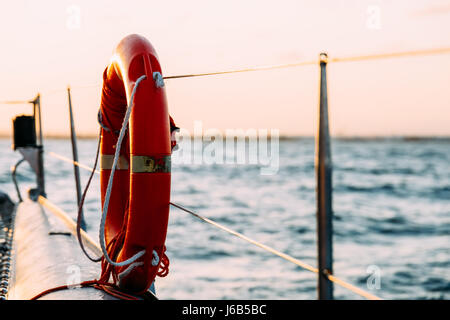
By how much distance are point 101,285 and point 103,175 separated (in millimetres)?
504

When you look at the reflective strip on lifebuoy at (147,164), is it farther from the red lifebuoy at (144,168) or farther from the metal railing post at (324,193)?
the metal railing post at (324,193)

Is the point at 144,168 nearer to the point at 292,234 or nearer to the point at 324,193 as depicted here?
the point at 324,193

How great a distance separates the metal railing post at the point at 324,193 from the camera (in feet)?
3.93

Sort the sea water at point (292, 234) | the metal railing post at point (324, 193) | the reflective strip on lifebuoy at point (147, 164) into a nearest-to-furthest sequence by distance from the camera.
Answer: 1. the metal railing post at point (324, 193)
2. the reflective strip on lifebuoy at point (147, 164)
3. the sea water at point (292, 234)

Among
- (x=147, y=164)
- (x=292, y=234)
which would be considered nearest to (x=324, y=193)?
(x=147, y=164)

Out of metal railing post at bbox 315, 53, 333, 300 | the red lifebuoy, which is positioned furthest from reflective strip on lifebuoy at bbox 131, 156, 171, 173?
metal railing post at bbox 315, 53, 333, 300

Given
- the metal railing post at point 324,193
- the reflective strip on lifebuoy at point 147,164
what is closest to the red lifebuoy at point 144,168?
the reflective strip on lifebuoy at point 147,164

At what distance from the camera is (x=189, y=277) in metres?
6.28

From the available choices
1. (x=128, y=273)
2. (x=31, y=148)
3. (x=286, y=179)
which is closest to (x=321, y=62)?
(x=128, y=273)

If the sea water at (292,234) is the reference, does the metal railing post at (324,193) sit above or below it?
above

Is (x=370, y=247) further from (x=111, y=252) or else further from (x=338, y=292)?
(x=111, y=252)

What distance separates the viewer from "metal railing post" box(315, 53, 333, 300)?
1198 mm

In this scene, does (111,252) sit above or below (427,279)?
above

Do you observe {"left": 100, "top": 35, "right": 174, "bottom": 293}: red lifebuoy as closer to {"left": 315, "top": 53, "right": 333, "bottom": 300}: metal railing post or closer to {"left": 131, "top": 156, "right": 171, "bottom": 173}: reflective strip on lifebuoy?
{"left": 131, "top": 156, "right": 171, "bottom": 173}: reflective strip on lifebuoy
